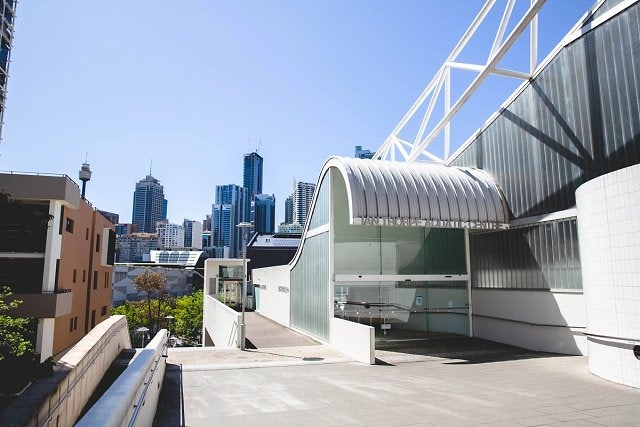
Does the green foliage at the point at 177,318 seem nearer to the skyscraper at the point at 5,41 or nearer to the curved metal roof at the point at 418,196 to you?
the skyscraper at the point at 5,41

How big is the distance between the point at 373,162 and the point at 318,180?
10.1 ft

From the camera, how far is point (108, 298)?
4003 centimetres

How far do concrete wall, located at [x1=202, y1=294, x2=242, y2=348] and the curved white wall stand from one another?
43.1ft

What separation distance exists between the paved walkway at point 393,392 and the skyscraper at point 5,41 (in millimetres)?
72594

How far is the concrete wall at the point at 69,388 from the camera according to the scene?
28.5ft

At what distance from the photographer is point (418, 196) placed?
19.5 meters

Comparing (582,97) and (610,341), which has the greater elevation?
(582,97)

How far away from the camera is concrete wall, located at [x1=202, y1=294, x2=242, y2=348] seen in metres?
21.8

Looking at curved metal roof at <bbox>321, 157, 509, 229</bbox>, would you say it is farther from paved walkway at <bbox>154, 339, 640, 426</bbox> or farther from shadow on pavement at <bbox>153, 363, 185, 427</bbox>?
shadow on pavement at <bbox>153, 363, 185, 427</bbox>

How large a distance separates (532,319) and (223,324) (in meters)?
17.7

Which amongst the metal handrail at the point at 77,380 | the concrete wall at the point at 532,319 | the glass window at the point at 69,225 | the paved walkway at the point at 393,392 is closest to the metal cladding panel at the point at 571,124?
the concrete wall at the point at 532,319

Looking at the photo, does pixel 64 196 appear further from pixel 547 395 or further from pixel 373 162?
pixel 547 395

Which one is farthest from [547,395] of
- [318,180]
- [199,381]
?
[318,180]

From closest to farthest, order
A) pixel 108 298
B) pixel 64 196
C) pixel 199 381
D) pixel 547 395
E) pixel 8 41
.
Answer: pixel 547 395 → pixel 199 381 → pixel 64 196 → pixel 108 298 → pixel 8 41
